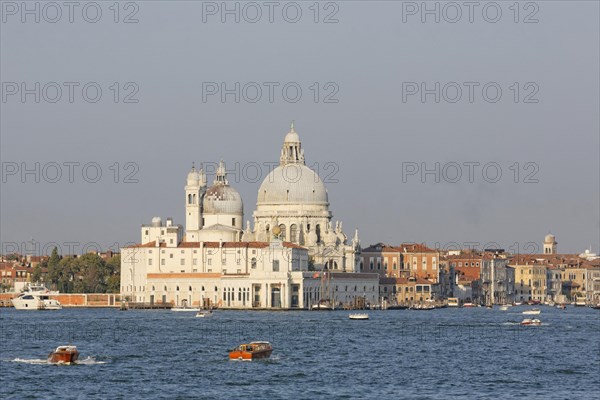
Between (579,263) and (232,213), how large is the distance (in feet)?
192

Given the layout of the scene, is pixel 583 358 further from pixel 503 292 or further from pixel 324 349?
pixel 503 292

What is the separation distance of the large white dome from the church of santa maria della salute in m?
0.08

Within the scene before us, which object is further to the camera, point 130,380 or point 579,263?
point 579,263

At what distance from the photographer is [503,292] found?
163500 millimetres

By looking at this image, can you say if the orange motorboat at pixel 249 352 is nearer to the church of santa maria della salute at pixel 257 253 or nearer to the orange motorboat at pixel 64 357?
the orange motorboat at pixel 64 357

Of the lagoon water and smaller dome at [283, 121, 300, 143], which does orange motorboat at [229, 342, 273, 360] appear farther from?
smaller dome at [283, 121, 300, 143]

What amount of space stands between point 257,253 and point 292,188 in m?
13.9

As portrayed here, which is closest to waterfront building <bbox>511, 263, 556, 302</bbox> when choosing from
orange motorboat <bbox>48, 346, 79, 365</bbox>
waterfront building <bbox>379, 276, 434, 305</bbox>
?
waterfront building <bbox>379, 276, 434, 305</bbox>

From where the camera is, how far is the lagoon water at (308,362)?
4666 centimetres

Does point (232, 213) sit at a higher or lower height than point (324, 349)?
higher

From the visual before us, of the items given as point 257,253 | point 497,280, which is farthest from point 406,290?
point 497,280

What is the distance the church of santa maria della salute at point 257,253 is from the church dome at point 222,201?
79mm

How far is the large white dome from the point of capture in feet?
450

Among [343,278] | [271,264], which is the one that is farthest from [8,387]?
[343,278]
